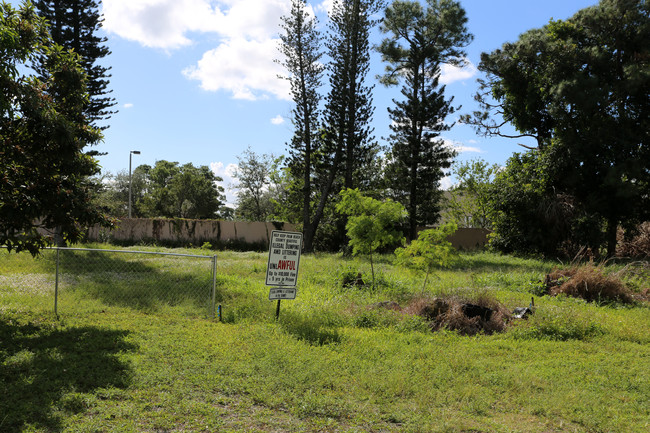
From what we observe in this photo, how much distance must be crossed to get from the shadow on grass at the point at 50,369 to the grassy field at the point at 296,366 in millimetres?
19

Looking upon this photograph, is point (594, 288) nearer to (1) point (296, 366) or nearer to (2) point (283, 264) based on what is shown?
(2) point (283, 264)

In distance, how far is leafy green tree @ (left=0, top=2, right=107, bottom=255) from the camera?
6691 millimetres

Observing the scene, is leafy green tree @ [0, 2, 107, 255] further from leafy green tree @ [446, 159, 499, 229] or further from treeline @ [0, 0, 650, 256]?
leafy green tree @ [446, 159, 499, 229]

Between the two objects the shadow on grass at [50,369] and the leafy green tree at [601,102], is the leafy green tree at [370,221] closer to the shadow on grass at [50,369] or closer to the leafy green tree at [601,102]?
the shadow on grass at [50,369]

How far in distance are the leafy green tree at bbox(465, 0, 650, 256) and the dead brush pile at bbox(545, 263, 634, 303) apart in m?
11.4

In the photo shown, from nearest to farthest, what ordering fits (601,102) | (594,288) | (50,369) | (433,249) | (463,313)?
(50,369) < (463,313) < (433,249) < (594,288) < (601,102)

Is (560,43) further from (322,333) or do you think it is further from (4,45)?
(4,45)

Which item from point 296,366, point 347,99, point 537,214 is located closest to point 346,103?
point 347,99

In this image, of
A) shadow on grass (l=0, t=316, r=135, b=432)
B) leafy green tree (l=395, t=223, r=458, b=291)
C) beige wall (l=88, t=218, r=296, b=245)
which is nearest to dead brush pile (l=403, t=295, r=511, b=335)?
leafy green tree (l=395, t=223, r=458, b=291)

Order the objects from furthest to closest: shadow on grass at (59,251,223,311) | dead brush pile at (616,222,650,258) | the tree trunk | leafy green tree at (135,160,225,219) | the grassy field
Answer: leafy green tree at (135,160,225,219), dead brush pile at (616,222,650,258), the tree trunk, shadow on grass at (59,251,223,311), the grassy field

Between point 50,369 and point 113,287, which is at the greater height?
point 113,287

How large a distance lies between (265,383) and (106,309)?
16.1ft

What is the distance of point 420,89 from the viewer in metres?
30.0

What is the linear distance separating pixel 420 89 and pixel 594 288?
2135cm
